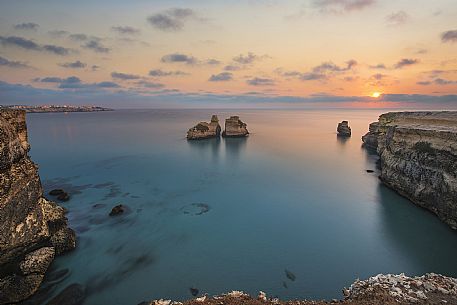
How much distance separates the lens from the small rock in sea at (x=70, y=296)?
43.6 feet

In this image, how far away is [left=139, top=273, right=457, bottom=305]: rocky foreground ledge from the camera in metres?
9.41

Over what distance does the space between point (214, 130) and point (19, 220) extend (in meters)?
64.3

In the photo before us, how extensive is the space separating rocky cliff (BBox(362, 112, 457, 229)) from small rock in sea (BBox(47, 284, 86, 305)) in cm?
2826

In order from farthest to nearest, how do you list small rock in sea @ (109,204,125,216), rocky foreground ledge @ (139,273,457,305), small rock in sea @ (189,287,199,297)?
small rock in sea @ (109,204,125,216) < small rock in sea @ (189,287,199,297) < rocky foreground ledge @ (139,273,457,305)

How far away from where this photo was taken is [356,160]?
2012 inches

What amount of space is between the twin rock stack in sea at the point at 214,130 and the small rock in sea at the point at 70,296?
60.5m

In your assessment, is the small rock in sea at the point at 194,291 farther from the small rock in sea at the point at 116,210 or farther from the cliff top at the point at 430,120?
the cliff top at the point at 430,120

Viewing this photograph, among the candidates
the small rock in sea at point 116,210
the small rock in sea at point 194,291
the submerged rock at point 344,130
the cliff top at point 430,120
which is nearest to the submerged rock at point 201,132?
the cliff top at point 430,120

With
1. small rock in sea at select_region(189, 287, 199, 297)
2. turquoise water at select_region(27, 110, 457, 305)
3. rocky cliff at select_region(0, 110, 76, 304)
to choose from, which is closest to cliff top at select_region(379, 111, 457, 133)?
turquoise water at select_region(27, 110, 457, 305)

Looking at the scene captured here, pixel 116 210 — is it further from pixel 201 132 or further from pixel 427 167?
pixel 201 132

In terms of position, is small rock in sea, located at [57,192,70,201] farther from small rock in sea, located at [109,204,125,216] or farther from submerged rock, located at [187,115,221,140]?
submerged rock, located at [187,115,221,140]

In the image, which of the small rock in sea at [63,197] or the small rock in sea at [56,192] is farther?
the small rock in sea at [56,192]

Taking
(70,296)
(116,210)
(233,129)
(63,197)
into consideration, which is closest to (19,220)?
(70,296)

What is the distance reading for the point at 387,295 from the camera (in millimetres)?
9719
